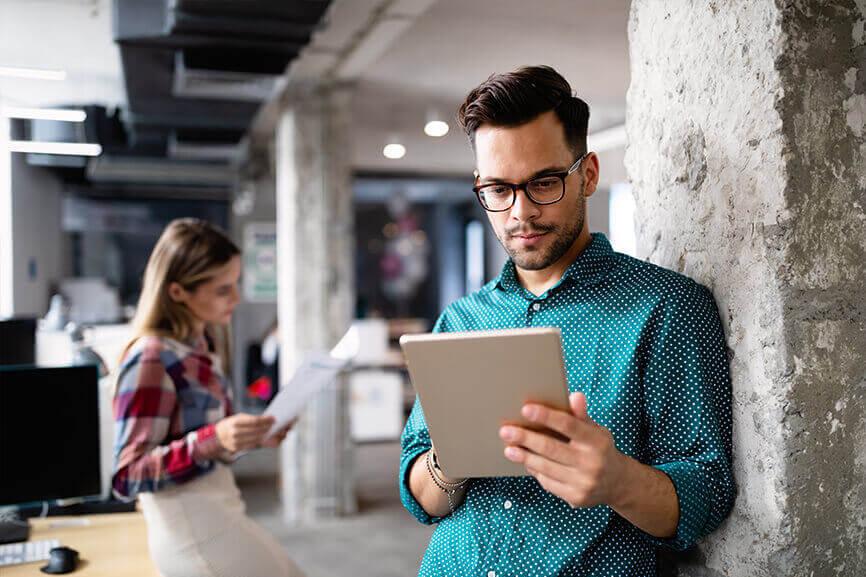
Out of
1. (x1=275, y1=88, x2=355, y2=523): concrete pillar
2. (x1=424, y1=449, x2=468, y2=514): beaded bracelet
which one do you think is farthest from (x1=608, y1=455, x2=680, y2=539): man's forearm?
(x1=275, y1=88, x2=355, y2=523): concrete pillar

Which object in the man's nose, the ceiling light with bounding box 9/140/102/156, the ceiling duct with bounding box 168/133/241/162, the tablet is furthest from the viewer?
the ceiling duct with bounding box 168/133/241/162

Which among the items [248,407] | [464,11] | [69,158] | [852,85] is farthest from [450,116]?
[852,85]

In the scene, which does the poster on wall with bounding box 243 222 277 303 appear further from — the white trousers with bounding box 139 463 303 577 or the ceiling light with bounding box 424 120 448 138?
the white trousers with bounding box 139 463 303 577

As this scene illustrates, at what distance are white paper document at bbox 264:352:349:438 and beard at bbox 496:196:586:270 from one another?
1.16 metres

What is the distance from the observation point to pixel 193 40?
4336 mm

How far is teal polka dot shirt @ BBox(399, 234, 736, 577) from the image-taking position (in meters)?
1.36

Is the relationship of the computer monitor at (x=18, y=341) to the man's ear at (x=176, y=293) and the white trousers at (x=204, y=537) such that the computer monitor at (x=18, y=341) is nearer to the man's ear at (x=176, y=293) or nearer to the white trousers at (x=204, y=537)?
the man's ear at (x=176, y=293)

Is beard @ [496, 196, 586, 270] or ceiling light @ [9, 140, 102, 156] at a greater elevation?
ceiling light @ [9, 140, 102, 156]

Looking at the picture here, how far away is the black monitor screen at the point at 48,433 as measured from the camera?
2.52 metres

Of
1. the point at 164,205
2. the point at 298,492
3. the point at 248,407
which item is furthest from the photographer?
the point at 164,205

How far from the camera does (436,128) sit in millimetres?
8047

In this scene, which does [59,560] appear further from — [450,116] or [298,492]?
[450,116]

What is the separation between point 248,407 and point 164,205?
129 inches

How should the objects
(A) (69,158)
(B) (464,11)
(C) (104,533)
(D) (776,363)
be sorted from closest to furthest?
(D) (776,363) < (C) (104,533) < (B) (464,11) < (A) (69,158)
